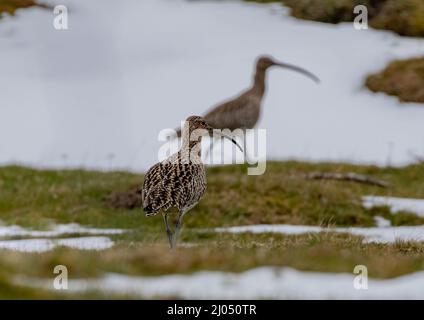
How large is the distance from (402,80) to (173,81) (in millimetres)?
12838

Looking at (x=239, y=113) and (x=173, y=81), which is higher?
(x=173, y=81)

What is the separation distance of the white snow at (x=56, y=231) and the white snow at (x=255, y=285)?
12.7 metres

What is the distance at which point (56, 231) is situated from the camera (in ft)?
72.9

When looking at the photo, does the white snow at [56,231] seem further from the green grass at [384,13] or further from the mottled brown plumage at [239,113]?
the green grass at [384,13]

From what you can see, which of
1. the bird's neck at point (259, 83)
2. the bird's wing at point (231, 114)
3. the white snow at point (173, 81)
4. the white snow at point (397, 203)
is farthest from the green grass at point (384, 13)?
the white snow at point (397, 203)

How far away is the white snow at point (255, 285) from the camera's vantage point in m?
8.14

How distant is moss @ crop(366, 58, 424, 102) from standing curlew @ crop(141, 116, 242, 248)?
33.8 metres

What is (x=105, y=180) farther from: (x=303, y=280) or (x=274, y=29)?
(x=274, y=29)

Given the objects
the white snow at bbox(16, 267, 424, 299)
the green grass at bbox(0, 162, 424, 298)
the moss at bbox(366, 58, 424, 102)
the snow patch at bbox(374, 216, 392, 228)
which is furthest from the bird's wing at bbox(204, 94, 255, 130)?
the moss at bbox(366, 58, 424, 102)

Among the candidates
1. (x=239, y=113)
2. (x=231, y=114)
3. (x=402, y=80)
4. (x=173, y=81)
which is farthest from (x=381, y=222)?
(x=173, y=81)

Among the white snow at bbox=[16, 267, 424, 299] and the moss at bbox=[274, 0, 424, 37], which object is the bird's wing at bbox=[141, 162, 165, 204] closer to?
the white snow at bbox=[16, 267, 424, 299]

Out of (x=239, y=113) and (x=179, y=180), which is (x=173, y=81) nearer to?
(x=239, y=113)

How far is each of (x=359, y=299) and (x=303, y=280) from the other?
0.83 meters

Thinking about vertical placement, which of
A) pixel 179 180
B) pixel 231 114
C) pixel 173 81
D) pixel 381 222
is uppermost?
pixel 173 81
